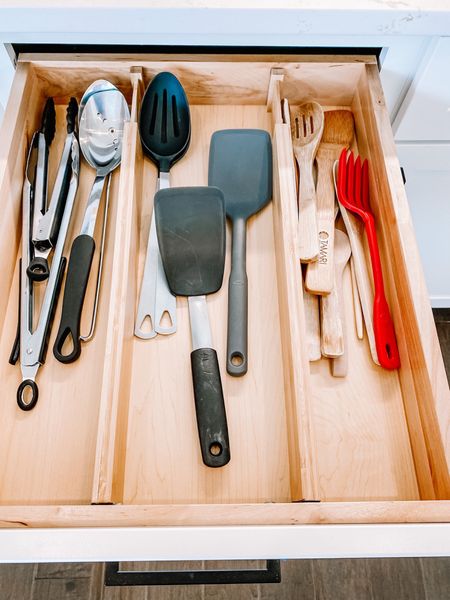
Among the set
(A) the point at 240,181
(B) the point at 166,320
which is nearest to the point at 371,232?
(A) the point at 240,181

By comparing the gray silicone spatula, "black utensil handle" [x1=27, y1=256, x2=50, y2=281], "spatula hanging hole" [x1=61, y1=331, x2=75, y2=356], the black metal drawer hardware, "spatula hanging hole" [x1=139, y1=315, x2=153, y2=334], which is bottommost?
the black metal drawer hardware

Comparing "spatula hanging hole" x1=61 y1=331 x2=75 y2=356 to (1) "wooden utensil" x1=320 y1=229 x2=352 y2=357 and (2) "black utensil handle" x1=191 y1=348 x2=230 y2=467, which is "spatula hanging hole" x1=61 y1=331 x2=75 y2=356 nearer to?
(2) "black utensil handle" x1=191 y1=348 x2=230 y2=467

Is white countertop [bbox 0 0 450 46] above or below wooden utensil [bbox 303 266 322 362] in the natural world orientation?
above

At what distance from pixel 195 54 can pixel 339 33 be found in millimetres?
222

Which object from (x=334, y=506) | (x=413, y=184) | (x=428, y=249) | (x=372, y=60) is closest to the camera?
(x=334, y=506)

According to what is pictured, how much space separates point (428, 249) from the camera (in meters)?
1.03

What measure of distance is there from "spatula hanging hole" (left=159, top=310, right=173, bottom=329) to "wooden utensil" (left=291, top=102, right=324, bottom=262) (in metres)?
0.19

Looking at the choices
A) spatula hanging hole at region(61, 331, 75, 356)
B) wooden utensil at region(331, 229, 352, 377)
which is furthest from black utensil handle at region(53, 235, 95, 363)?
wooden utensil at region(331, 229, 352, 377)

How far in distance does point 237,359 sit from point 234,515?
210 mm

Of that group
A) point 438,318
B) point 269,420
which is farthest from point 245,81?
point 438,318

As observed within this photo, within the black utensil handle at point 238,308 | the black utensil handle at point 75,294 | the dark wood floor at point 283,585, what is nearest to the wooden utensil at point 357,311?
the black utensil handle at point 238,308

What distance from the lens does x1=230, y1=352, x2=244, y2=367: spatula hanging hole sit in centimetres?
62

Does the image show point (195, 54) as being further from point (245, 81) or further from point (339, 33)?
point (339, 33)

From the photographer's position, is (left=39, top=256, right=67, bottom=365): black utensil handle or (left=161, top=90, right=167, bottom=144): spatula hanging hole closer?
(left=39, top=256, right=67, bottom=365): black utensil handle
